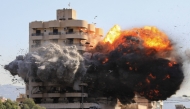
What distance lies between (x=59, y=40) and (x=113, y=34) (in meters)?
20.9

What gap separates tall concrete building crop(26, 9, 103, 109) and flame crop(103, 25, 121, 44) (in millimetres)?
12854

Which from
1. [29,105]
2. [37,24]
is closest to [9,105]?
[29,105]

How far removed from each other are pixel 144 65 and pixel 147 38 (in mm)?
7438

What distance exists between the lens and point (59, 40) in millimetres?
173125

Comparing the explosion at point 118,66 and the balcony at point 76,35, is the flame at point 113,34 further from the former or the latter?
the balcony at point 76,35

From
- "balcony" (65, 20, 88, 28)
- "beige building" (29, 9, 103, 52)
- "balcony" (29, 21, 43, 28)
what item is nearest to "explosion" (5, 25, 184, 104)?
"beige building" (29, 9, 103, 52)

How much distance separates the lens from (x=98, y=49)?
15688 centimetres

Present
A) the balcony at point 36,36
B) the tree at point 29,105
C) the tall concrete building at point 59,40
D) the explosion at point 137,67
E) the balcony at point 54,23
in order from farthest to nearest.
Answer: the balcony at point 36,36 → the balcony at point 54,23 → the tall concrete building at point 59,40 → the tree at point 29,105 → the explosion at point 137,67

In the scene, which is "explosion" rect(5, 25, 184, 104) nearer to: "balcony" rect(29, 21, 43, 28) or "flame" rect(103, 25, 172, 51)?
"flame" rect(103, 25, 172, 51)

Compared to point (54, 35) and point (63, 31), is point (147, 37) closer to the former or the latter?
point (63, 31)

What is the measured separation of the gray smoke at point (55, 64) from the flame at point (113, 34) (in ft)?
27.3

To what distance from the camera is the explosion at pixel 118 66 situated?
143 metres

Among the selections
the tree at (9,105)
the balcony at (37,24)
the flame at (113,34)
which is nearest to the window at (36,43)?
the balcony at (37,24)

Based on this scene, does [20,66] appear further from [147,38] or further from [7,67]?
[147,38]
